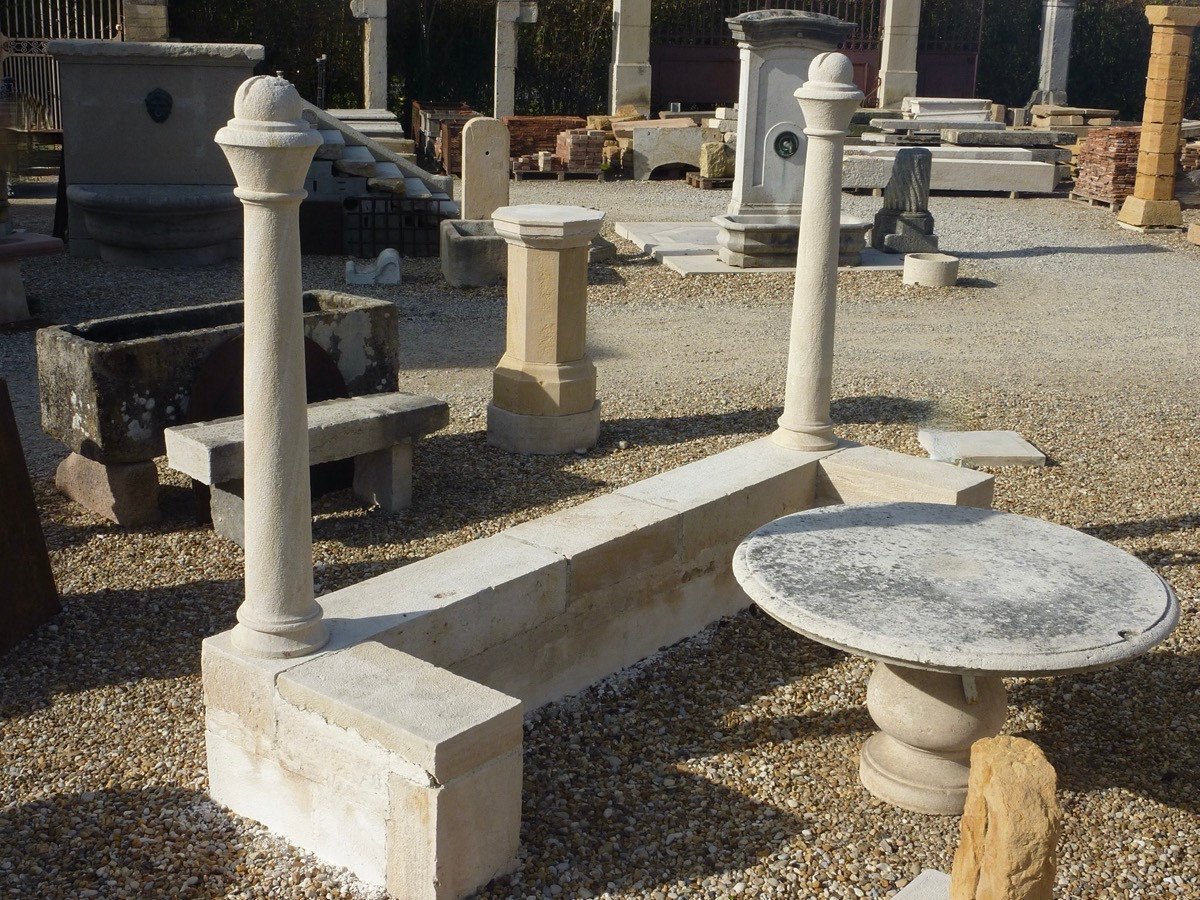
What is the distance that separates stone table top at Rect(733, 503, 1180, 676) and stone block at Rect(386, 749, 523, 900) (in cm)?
94

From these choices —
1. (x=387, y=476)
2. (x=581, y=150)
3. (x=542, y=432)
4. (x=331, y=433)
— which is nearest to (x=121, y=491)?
(x=331, y=433)

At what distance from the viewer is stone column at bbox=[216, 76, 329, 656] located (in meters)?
3.47

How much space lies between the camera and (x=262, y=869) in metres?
3.64

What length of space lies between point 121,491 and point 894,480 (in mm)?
3289

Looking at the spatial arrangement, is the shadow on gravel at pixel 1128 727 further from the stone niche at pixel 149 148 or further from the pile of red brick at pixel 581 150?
the pile of red brick at pixel 581 150

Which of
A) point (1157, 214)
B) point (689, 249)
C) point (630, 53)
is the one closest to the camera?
point (689, 249)

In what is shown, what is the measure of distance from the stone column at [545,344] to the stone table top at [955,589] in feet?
8.64

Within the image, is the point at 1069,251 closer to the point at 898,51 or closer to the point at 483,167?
the point at 483,167

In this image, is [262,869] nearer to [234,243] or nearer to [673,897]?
[673,897]

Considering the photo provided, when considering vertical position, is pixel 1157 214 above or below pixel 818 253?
below

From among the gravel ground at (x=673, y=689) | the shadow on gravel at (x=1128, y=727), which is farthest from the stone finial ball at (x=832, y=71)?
the shadow on gravel at (x=1128, y=727)

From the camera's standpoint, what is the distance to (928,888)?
3.18 metres

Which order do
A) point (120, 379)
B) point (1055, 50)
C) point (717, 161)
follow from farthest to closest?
point (1055, 50), point (717, 161), point (120, 379)

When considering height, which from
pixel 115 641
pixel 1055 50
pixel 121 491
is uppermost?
pixel 1055 50
